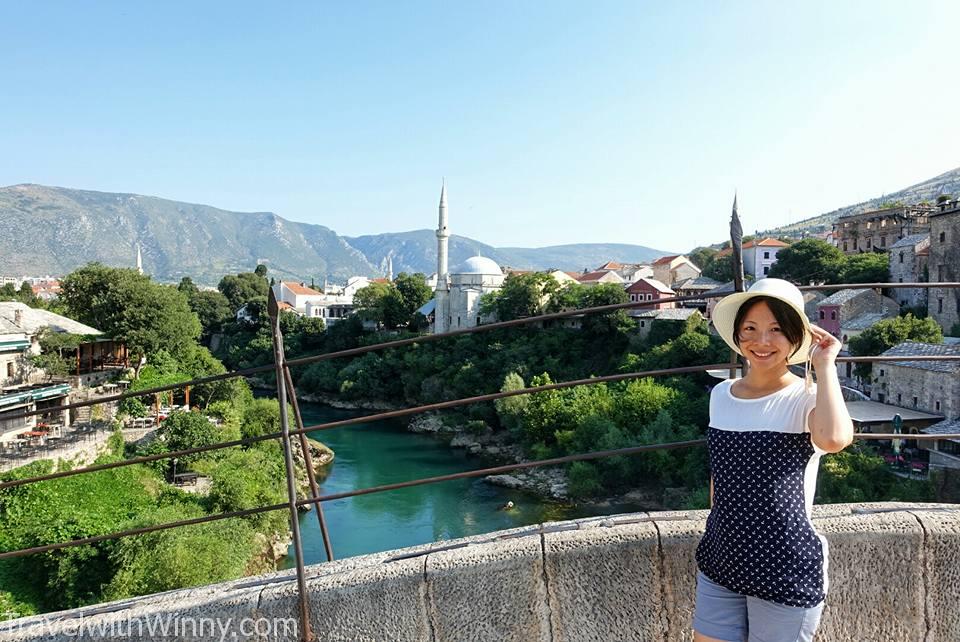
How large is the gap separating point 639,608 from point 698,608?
0.45 metres

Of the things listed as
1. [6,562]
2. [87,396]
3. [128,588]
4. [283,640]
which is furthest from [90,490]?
[283,640]

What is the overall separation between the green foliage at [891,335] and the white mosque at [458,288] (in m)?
22.0

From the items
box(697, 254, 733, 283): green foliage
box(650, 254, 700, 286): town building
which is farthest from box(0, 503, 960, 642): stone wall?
box(650, 254, 700, 286): town building

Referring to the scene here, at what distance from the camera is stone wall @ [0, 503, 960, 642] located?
1.97m

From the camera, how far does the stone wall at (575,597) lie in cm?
197

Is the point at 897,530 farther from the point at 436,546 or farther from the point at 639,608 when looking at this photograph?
the point at 436,546

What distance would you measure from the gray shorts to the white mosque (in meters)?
37.3

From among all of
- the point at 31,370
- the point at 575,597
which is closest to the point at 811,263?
the point at 31,370

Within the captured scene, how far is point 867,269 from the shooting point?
2834cm

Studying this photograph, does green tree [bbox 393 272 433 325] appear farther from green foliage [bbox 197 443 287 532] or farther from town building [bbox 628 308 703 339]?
green foliage [bbox 197 443 287 532]

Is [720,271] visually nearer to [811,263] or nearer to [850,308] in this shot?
[811,263]

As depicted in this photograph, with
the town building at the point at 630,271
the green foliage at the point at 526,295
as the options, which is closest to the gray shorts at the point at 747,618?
the green foliage at the point at 526,295

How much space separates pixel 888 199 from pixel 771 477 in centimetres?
11545

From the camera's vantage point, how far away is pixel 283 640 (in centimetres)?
201
